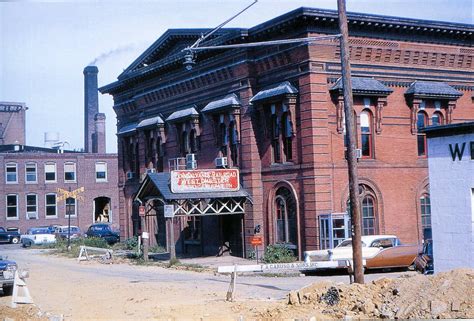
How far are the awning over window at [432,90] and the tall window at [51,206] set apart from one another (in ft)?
143

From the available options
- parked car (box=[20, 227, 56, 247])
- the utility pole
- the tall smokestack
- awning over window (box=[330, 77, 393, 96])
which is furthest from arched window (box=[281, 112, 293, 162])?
the tall smokestack

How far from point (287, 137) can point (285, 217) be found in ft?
11.9

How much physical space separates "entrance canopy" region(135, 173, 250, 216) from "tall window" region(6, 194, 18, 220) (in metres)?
33.9

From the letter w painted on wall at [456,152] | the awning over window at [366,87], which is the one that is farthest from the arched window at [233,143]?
the letter w painted on wall at [456,152]

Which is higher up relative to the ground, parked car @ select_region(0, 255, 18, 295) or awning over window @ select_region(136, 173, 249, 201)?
awning over window @ select_region(136, 173, 249, 201)

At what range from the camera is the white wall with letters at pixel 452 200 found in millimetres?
19125

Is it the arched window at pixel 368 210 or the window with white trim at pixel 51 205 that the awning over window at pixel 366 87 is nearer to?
the arched window at pixel 368 210

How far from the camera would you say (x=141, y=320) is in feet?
52.5

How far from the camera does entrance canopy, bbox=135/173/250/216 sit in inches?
1227

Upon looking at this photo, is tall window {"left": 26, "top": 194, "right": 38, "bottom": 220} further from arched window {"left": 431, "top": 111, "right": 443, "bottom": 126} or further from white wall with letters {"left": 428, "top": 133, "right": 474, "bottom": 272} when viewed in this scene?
white wall with letters {"left": 428, "top": 133, "right": 474, "bottom": 272}

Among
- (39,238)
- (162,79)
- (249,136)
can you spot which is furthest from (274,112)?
(39,238)

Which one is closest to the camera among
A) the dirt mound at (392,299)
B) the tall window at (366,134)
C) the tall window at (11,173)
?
the dirt mound at (392,299)

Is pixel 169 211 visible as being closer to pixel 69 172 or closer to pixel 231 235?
pixel 231 235

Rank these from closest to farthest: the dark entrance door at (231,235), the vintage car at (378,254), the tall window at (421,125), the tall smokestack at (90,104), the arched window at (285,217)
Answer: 1. the vintage car at (378,254)
2. the arched window at (285,217)
3. the tall window at (421,125)
4. the dark entrance door at (231,235)
5. the tall smokestack at (90,104)
